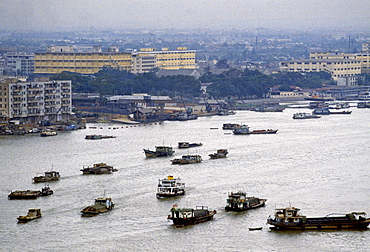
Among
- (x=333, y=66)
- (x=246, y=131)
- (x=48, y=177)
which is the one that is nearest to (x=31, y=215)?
(x=48, y=177)

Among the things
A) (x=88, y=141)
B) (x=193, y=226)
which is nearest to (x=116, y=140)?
(x=88, y=141)

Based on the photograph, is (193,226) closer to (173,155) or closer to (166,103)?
(173,155)

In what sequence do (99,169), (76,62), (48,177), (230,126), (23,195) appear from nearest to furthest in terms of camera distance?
1. (23,195)
2. (48,177)
3. (99,169)
4. (230,126)
5. (76,62)

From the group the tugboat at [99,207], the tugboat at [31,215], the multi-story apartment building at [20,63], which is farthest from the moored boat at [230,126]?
the multi-story apartment building at [20,63]

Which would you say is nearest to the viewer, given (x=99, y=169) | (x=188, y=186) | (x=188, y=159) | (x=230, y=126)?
(x=188, y=186)

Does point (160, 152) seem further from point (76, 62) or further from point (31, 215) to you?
point (76, 62)

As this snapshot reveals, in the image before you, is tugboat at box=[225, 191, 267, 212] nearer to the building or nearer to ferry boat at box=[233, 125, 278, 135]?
ferry boat at box=[233, 125, 278, 135]
